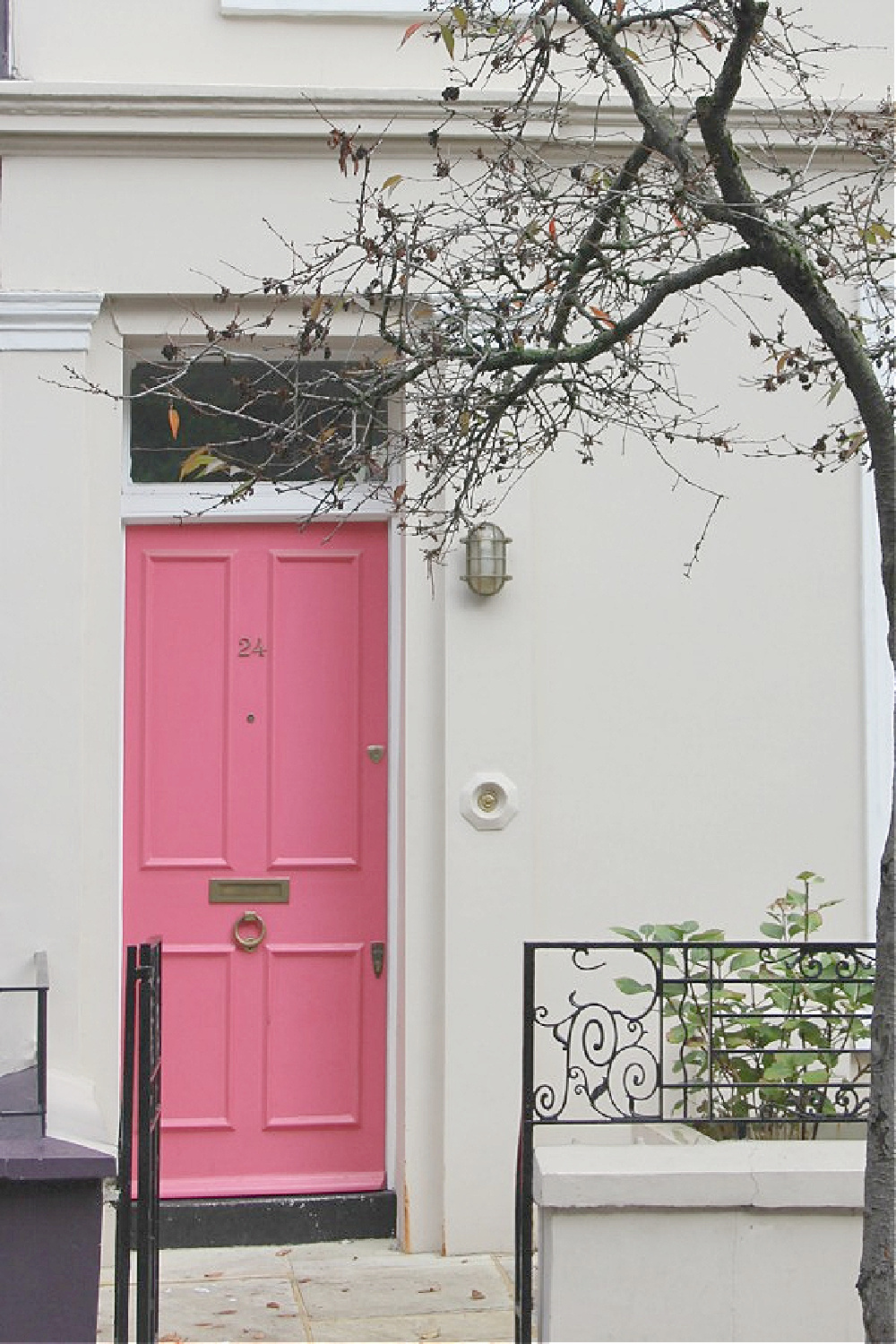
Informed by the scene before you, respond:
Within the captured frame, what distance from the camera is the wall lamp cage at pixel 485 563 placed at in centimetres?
641

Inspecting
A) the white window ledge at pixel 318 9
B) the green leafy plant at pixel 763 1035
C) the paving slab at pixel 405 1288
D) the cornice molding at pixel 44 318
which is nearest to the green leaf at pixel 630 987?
the green leafy plant at pixel 763 1035

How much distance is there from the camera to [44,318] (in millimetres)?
6418

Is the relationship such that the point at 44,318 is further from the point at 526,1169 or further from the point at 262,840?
the point at 526,1169

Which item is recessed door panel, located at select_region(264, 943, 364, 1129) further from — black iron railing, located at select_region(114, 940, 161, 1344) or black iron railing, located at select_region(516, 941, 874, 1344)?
black iron railing, located at select_region(114, 940, 161, 1344)

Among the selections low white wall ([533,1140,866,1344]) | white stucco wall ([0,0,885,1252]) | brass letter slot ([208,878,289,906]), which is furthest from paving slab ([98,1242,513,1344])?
brass letter slot ([208,878,289,906])

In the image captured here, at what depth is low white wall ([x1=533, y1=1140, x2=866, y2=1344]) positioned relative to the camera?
4.70 meters

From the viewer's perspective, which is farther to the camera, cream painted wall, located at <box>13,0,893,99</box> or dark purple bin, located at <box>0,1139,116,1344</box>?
cream painted wall, located at <box>13,0,893,99</box>

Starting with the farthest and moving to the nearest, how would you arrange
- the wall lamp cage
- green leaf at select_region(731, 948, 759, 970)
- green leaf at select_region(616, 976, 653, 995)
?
the wall lamp cage
green leaf at select_region(731, 948, 759, 970)
green leaf at select_region(616, 976, 653, 995)

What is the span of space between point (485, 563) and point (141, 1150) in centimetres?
251

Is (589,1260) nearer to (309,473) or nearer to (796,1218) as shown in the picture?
(796,1218)

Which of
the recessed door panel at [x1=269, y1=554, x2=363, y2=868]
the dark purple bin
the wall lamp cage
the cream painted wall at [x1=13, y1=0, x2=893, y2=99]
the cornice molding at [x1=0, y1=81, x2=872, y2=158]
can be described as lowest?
the dark purple bin

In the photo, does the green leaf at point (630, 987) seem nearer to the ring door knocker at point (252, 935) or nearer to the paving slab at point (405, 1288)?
the paving slab at point (405, 1288)

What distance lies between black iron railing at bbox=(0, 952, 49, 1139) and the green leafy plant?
1.68 metres

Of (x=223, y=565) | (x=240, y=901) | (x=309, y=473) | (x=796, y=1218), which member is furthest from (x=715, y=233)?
(x=796, y=1218)
